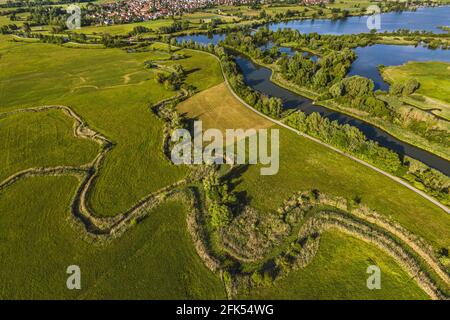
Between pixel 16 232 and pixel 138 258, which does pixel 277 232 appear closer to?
pixel 138 258

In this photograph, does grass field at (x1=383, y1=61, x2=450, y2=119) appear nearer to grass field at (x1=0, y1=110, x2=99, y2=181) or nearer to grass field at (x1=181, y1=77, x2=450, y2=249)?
grass field at (x1=181, y1=77, x2=450, y2=249)

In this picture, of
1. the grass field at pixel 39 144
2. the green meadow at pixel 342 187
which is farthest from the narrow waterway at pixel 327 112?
the grass field at pixel 39 144

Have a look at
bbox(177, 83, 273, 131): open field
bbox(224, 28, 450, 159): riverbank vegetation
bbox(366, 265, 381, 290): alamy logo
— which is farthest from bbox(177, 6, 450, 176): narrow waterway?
bbox(366, 265, 381, 290): alamy logo

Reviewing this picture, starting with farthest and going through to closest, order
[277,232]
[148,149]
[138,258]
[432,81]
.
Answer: [432,81] → [148,149] → [277,232] → [138,258]

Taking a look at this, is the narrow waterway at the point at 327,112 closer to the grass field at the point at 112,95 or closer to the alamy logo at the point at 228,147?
the grass field at the point at 112,95

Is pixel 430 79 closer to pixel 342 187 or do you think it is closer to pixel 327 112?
pixel 327 112

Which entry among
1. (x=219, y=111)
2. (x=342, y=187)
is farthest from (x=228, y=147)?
(x=342, y=187)

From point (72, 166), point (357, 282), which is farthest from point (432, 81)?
point (72, 166)
